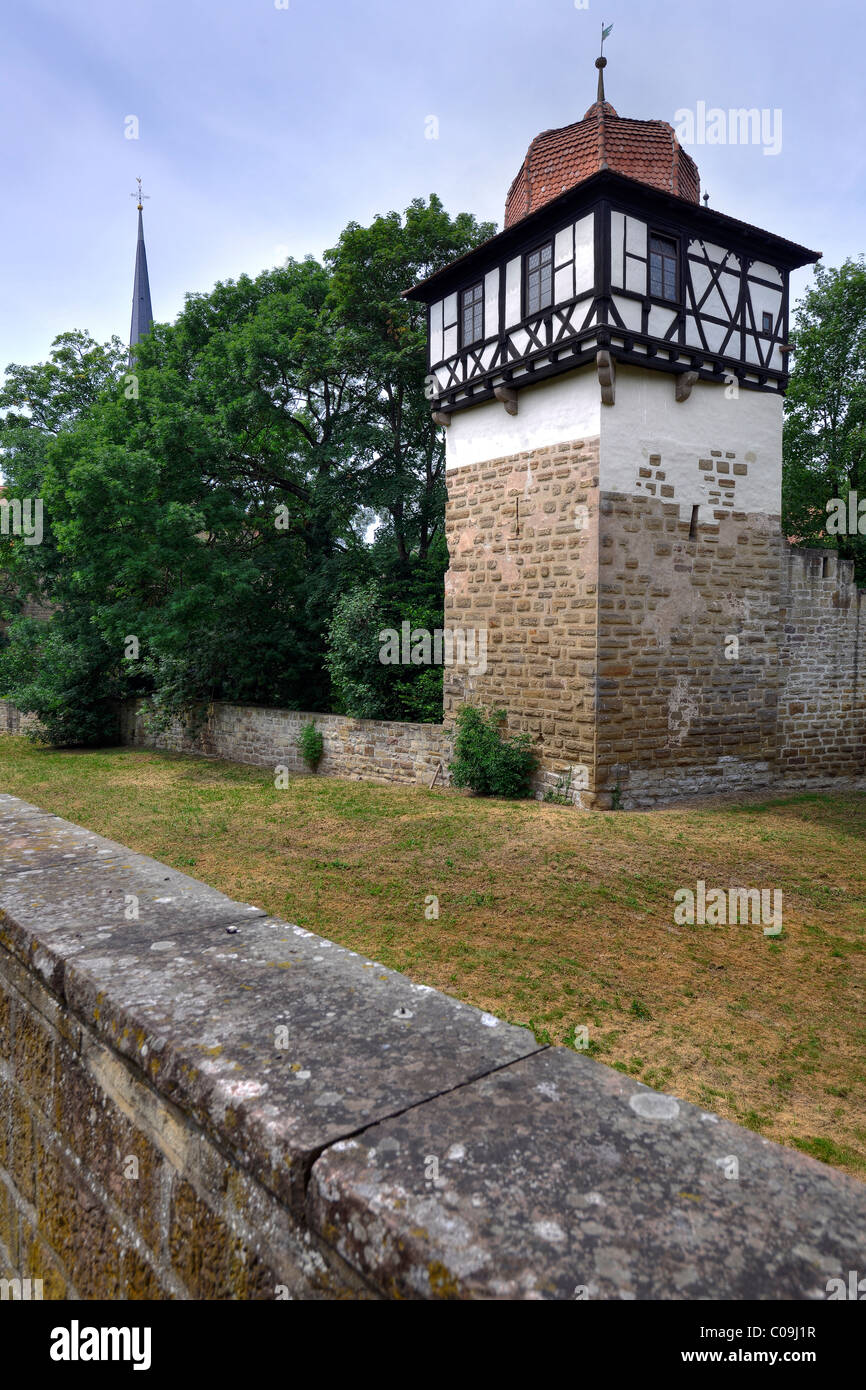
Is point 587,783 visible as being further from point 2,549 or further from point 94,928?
point 2,549

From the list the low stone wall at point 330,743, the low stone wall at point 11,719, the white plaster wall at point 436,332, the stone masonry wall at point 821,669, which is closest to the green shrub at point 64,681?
the low stone wall at point 330,743

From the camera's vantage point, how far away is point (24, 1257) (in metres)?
2.13

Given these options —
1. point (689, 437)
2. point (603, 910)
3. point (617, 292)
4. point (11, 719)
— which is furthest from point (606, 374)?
point (11, 719)

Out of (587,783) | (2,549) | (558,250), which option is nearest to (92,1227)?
(587,783)

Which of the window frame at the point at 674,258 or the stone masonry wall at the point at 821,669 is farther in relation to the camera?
the stone masonry wall at the point at 821,669

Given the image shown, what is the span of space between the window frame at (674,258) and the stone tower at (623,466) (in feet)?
0.09

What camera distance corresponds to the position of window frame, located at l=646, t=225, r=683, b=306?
10.5m

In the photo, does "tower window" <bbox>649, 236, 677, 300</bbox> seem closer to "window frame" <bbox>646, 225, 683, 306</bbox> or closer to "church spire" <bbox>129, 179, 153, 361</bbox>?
"window frame" <bbox>646, 225, 683, 306</bbox>

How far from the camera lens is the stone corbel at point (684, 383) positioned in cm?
1059

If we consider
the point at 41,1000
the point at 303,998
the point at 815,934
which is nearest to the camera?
the point at 303,998

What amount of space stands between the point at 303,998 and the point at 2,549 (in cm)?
2151

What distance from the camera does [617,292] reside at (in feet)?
33.1

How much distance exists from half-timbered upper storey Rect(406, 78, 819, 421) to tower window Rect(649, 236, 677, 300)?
0.02 metres

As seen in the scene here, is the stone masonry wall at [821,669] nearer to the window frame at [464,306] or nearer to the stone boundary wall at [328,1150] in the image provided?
the window frame at [464,306]
